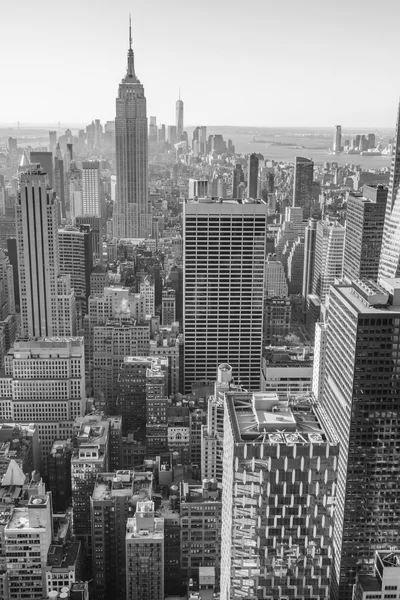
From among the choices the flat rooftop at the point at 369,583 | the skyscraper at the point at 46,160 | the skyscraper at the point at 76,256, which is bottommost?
the flat rooftop at the point at 369,583

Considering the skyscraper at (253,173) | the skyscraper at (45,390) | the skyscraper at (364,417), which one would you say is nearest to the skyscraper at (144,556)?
the skyscraper at (364,417)

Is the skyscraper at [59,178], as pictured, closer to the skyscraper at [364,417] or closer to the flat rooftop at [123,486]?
the flat rooftop at [123,486]

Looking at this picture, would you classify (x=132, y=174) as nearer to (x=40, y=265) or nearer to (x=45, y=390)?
(x=40, y=265)

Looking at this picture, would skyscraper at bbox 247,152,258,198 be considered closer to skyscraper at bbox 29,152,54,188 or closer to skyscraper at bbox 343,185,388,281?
skyscraper at bbox 29,152,54,188

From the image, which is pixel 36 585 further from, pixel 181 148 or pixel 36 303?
pixel 181 148

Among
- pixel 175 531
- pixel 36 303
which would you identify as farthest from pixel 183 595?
pixel 36 303
